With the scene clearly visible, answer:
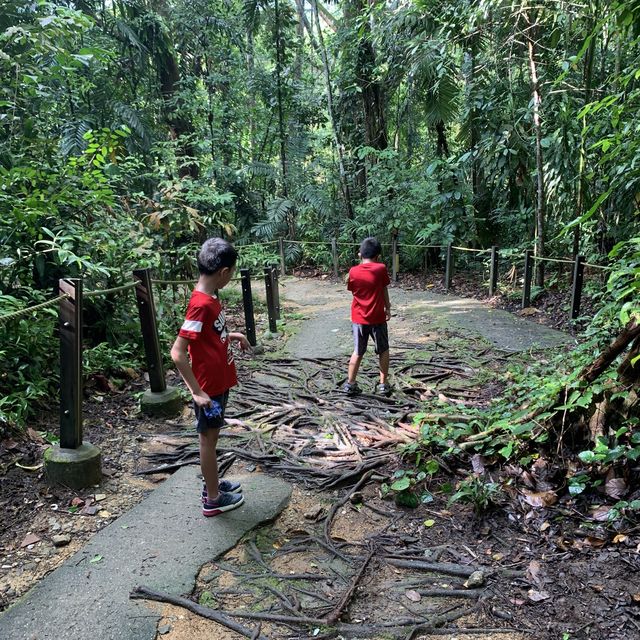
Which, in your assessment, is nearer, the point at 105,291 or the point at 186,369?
the point at 186,369

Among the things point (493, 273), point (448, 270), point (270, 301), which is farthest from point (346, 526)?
point (448, 270)

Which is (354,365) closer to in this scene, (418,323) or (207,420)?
(207,420)

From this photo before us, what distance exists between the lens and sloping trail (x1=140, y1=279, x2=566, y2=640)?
218cm

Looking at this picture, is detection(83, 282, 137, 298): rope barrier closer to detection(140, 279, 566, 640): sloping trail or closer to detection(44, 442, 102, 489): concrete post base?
detection(44, 442, 102, 489): concrete post base

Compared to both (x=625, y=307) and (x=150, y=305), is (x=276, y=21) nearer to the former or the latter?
(x=150, y=305)

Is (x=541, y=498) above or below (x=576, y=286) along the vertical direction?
below

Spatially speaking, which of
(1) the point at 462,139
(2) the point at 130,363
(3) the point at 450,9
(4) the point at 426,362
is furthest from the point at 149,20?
(4) the point at 426,362

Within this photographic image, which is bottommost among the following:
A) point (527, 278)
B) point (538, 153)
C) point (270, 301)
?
point (270, 301)

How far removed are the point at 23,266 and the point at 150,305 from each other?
1339 millimetres

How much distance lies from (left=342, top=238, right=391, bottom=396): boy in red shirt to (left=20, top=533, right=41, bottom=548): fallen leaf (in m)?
2.99

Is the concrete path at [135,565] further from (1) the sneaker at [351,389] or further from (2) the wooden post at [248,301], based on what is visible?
(2) the wooden post at [248,301]

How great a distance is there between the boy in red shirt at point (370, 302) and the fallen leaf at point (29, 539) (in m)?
2.99

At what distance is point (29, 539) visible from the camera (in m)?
2.80

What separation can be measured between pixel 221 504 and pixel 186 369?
890mm
